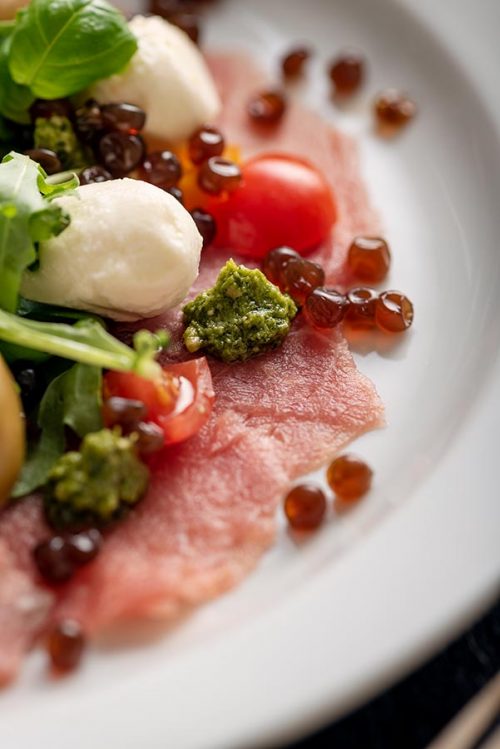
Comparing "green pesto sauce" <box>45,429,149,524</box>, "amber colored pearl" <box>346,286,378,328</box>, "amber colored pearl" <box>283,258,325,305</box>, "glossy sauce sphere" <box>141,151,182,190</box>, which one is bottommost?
"green pesto sauce" <box>45,429,149,524</box>

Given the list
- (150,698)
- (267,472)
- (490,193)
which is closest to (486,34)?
(490,193)

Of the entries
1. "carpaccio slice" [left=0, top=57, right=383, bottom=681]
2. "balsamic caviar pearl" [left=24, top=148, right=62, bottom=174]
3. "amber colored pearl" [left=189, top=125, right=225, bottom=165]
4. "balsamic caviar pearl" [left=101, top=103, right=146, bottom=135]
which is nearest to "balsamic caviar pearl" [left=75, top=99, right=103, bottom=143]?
"balsamic caviar pearl" [left=101, top=103, right=146, bottom=135]

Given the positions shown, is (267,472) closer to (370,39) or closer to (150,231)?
(150,231)

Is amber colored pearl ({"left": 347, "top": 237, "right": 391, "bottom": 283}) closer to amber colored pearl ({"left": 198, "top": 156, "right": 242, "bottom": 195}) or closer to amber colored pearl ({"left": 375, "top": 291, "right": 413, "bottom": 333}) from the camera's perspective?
amber colored pearl ({"left": 375, "top": 291, "right": 413, "bottom": 333})

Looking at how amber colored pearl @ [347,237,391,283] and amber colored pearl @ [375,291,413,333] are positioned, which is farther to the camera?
amber colored pearl @ [347,237,391,283]

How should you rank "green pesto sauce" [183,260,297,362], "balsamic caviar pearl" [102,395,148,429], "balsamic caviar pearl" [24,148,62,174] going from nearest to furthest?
"balsamic caviar pearl" [102,395,148,429] < "green pesto sauce" [183,260,297,362] < "balsamic caviar pearl" [24,148,62,174]

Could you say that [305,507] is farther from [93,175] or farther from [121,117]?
[121,117]

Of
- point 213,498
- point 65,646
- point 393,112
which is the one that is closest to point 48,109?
point 393,112
